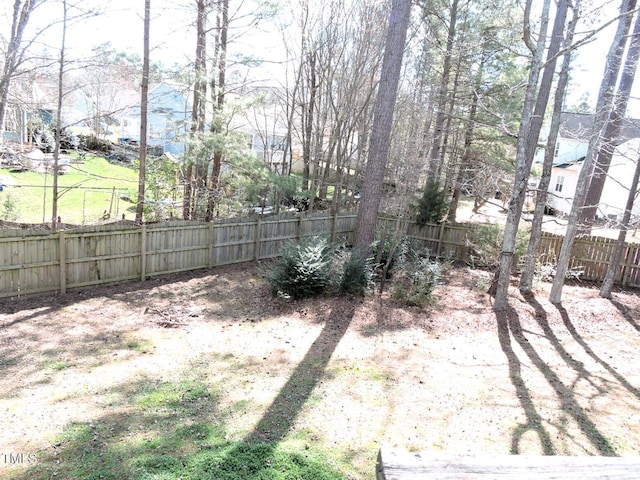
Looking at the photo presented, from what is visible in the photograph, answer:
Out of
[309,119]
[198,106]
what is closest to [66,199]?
[198,106]

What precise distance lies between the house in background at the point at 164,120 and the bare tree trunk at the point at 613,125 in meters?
9.78

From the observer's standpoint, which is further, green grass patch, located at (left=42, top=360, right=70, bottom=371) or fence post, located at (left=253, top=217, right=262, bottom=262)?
fence post, located at (left=253, top=217, right=262, bottom=262)

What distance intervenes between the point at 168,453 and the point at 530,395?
4.14 metres

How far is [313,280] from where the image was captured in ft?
28.2

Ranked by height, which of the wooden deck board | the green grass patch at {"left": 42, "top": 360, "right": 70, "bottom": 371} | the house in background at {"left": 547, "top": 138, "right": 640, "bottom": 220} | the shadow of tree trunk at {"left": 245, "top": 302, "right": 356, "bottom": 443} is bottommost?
the green grass patch at {"left": 42, "top": 360, "right": 70, "bottom": 371}

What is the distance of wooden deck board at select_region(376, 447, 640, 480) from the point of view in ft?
4.25

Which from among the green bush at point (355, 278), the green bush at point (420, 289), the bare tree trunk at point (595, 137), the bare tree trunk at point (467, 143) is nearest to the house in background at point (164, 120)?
the green bush at point (355, 278)

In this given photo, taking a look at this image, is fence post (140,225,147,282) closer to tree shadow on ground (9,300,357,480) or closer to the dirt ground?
the dirt ground

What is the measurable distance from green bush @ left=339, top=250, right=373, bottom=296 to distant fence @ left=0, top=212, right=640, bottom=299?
1.67 metres

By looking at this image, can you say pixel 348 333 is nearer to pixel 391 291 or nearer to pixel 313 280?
pixel 313 280

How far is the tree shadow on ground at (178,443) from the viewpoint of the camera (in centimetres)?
321

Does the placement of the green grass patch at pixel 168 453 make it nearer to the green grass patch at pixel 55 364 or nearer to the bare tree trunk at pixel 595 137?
the green grass patch at pixel 55 364

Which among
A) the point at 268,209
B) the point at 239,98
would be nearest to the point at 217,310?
the point at 239,98

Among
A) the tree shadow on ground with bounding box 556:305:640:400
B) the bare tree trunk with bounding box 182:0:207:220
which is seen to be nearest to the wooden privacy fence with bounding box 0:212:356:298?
the bare tree trunk with bounding box 182:0:207:220
